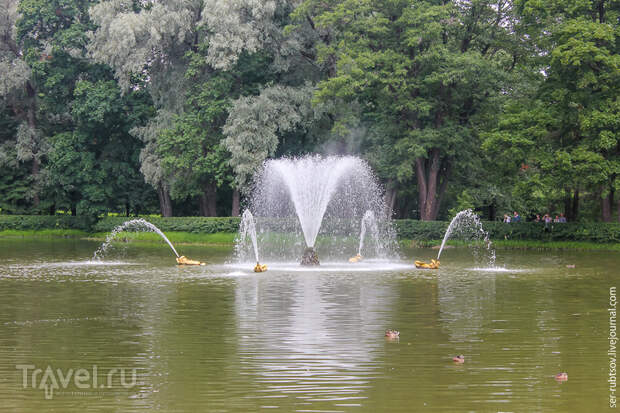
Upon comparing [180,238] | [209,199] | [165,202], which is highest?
[209,199]

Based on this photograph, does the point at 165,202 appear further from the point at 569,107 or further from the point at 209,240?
the point at 569,107

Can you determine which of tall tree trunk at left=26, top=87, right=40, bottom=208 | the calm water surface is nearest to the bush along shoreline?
tall tree trunk at left=26, top=87, right=40, bottom=208

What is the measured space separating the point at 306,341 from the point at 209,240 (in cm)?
3395

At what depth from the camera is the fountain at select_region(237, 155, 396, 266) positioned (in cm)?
3108

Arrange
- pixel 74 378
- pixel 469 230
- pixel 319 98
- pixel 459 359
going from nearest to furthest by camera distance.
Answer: pixel 74 378
pixel 459 359
pixel 469 230
pixel 319 98

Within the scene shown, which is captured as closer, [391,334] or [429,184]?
[391,334]

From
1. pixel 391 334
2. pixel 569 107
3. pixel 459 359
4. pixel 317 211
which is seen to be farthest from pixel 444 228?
pixel 459 359

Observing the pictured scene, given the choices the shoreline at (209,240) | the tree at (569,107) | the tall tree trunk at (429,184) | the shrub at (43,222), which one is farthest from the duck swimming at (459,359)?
the shrub at (43,222)

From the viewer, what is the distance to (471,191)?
46.9 m

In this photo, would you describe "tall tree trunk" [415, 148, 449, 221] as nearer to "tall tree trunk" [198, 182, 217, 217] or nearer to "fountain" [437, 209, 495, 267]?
"fountain" [437, 209, 495, 267]

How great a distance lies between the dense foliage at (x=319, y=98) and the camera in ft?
130

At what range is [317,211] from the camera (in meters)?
31.0

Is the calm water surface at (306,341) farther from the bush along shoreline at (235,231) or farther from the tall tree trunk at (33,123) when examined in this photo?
the tall tree trunk at (33,123)

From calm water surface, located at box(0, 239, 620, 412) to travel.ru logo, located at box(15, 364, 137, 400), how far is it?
5 centimetres
